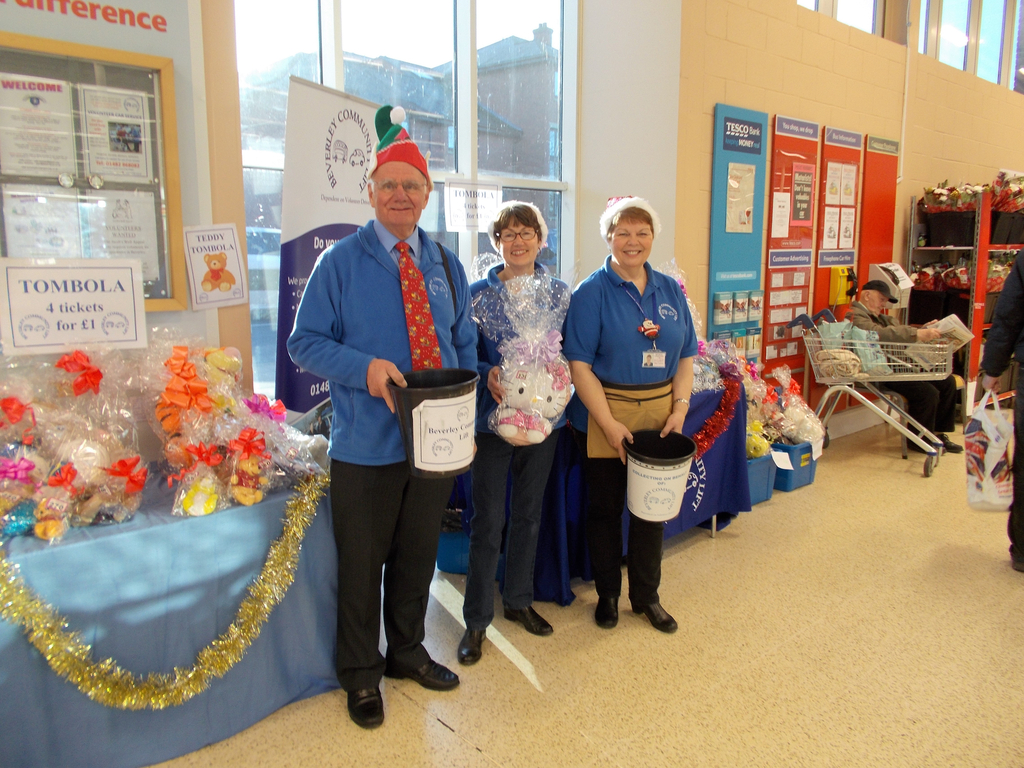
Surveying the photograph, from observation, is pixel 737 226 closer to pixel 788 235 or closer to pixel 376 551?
pixel 788 235

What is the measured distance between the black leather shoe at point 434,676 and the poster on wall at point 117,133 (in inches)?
69.6

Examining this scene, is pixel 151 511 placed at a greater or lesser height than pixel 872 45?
lesser

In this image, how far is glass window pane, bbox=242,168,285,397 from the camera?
2986 millimetres

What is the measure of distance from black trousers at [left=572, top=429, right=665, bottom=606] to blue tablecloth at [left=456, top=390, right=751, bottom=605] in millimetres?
158

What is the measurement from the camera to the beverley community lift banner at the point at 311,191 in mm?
2520

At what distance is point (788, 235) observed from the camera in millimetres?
4598

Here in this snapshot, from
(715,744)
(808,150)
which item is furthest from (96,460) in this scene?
(808,150)

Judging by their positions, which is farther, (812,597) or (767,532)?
(767,532)

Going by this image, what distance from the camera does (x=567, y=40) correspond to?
4.25 meters

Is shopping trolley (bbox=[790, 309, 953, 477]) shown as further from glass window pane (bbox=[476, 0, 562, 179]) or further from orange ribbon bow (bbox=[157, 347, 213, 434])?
orange ribbon bow (bbox=[157, 347, 213, 434])

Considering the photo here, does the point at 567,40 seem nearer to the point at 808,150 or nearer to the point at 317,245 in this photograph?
the point at 808,150

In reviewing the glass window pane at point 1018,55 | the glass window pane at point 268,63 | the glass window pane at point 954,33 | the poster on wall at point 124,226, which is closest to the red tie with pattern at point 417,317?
the poster on wall at point 124,226

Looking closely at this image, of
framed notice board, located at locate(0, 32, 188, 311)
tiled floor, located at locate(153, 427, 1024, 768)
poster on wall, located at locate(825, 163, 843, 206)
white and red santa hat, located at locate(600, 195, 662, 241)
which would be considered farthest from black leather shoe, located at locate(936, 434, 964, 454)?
framed notice board, located at locate(0, 32, 188, 311)

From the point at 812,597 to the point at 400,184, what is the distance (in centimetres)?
223
